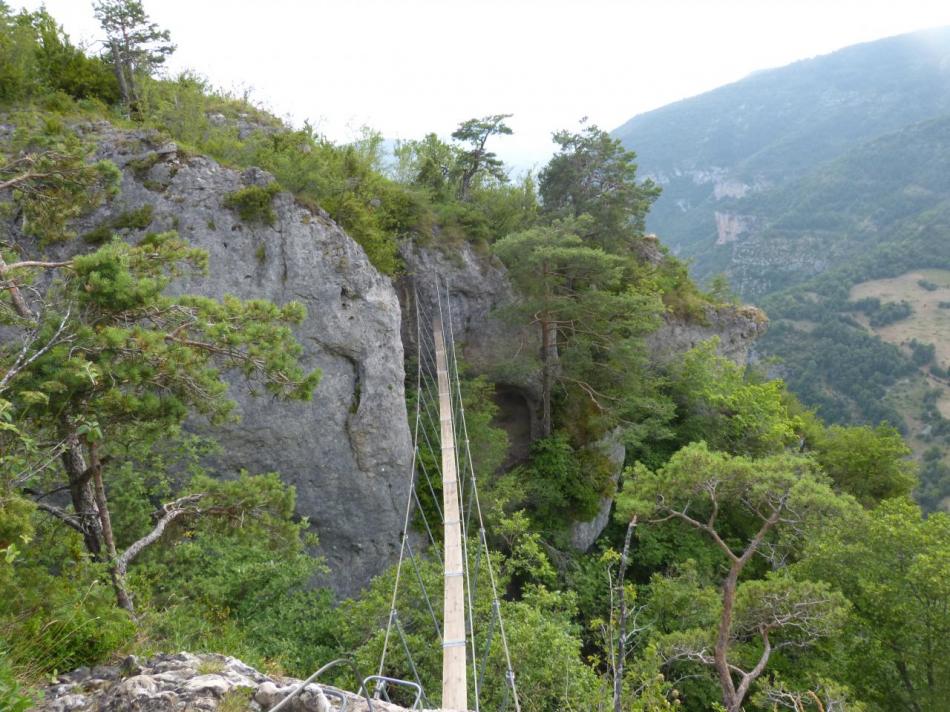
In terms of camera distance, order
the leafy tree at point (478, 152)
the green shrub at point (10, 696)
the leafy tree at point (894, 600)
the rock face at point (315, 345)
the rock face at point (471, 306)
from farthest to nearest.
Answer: the leafy tree at point (478, 152) < the rock face at point (471, 306) < the rock face at point (315, 345) < the leafy tree at point (894, 600) < the green shrub at point (10, 696)

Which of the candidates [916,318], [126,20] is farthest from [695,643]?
[916,318]

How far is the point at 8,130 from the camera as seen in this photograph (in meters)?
6.95

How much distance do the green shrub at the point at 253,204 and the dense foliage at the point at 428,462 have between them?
0.05 metres

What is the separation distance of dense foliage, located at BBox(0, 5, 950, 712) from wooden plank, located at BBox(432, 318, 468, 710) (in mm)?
557

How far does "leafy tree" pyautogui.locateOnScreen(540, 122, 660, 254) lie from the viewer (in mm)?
14086

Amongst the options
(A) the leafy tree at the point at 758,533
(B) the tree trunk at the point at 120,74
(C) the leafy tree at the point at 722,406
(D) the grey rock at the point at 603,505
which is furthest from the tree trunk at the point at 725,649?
(B) the tree trunk at the point at 120,74

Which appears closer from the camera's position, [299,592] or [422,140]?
[299,592]

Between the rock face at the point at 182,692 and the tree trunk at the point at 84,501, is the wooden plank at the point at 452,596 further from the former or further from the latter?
the tree trunk at the point at 84,501

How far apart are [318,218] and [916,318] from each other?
8636cm

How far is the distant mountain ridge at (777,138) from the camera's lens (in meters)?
105

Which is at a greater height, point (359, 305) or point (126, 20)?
point (126, 20)

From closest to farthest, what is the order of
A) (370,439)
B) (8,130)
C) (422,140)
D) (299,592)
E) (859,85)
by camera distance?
(299,592), (8,130), (370,439), (422,140), (859,85)

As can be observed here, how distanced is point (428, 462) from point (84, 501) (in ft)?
20.9

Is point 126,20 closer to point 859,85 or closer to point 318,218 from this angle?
point 318,218
